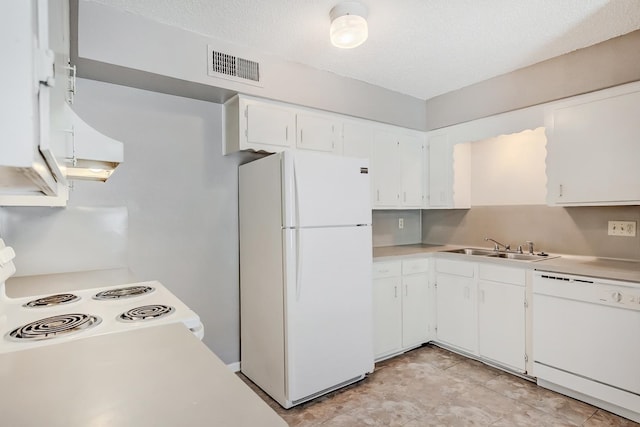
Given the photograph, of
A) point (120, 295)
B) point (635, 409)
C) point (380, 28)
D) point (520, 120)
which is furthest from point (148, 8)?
point (635, 409)

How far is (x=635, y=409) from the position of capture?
6.63 feet

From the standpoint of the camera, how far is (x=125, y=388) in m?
0.72

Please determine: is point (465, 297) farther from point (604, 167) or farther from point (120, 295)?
point (120, 295)

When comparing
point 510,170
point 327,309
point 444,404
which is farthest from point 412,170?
point 444,404

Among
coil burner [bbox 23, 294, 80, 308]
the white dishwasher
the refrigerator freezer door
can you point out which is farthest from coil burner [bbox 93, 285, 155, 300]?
the white dishwasher

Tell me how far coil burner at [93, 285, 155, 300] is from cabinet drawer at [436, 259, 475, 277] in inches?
96.7

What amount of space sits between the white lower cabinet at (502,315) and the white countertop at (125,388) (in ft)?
8.11

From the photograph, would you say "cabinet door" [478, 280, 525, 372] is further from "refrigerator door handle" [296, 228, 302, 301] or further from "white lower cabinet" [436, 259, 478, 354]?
"refrigerator door handle" [296, 228, 302, 301]

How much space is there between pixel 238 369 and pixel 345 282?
120 centimetres

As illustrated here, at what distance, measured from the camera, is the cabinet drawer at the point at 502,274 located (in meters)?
2.59

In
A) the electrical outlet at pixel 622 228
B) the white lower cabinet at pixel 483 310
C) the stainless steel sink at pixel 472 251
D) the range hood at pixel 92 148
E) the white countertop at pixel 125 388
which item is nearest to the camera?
the white countertop at pixel 125 388

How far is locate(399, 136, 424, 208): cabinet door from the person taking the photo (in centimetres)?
351

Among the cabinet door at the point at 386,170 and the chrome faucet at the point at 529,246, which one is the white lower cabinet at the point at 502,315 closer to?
the chrome faucet at the point at 529,246

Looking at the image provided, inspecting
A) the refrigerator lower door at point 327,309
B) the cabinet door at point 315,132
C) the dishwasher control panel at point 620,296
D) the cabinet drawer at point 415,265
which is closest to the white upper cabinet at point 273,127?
the cabinet door at point 315,132
